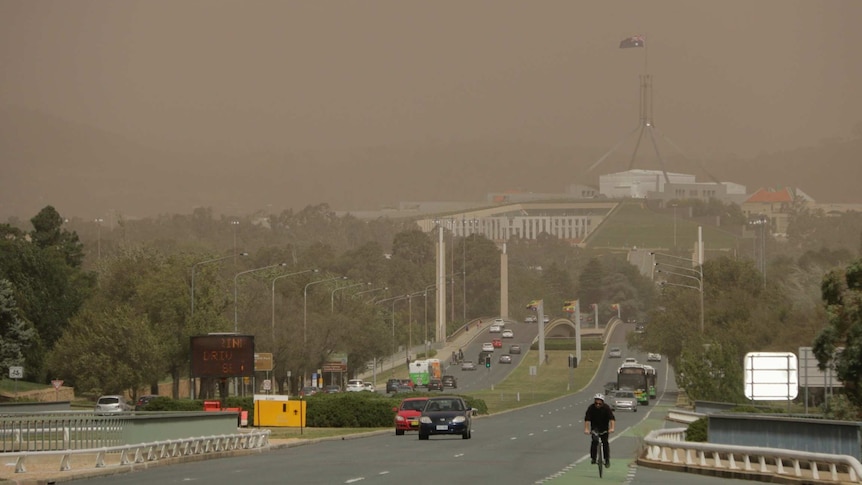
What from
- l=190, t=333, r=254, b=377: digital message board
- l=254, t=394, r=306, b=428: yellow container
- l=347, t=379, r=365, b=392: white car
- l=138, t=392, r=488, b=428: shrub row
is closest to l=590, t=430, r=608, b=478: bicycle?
l=254, t=394, r=306, b=428: yellow container

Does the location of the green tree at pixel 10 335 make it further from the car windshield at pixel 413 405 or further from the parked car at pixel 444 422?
the parked car at pixel 444 422

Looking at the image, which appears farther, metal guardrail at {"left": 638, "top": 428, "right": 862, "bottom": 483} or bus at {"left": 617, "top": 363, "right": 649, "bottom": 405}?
bus at {"left": 617, "top": 363, "right": 649, "bottom": 405}

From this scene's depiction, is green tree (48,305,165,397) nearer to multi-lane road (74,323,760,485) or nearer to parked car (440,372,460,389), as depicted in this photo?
multi-lane road (74,323,760,485)

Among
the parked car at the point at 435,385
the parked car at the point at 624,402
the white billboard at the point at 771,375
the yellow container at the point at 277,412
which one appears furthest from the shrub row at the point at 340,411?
the parked car at the point at 435,385

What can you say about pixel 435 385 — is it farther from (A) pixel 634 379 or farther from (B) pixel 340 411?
(B) pixel 340 411

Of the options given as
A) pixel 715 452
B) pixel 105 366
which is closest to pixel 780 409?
pixel 715 452

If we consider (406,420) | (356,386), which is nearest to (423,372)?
(356,386)

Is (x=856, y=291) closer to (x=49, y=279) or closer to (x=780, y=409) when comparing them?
(x=780, y=409)
